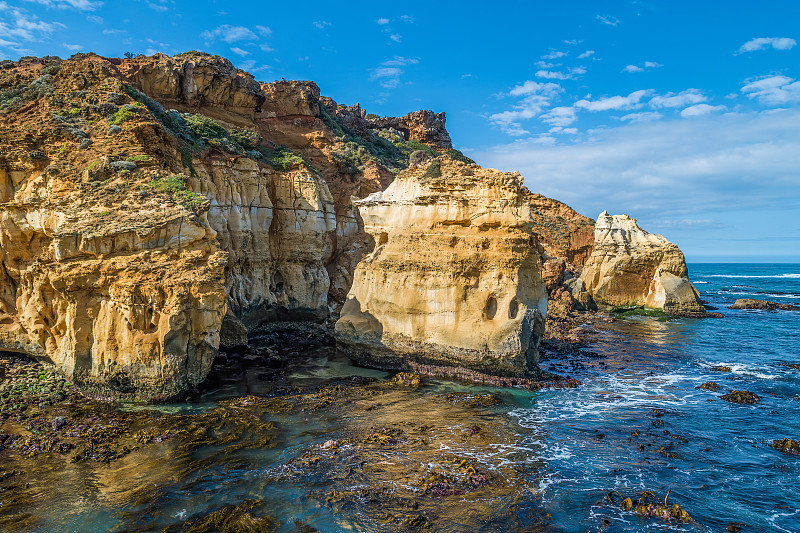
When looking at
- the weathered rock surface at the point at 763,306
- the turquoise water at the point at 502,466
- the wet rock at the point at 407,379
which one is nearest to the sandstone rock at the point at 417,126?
the weathered rock surface at the point at 763,306

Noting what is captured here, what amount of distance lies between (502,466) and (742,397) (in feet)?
34.8

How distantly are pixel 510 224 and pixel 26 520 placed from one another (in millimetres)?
15718

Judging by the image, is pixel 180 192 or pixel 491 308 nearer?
pixel 180 192

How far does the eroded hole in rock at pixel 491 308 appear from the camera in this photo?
58.9ft

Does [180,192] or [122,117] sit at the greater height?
[122,117]

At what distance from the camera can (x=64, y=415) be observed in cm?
1305

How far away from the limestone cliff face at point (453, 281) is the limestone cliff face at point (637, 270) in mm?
21526

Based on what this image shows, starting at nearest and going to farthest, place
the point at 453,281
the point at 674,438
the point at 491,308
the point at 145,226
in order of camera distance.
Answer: the point at 674,438, the point at 145,226, the point at 491,308, the point at 453,281

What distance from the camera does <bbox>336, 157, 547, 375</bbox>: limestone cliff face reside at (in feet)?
57.8

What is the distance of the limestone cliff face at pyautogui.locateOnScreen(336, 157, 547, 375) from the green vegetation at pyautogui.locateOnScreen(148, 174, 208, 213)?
7.31 meters

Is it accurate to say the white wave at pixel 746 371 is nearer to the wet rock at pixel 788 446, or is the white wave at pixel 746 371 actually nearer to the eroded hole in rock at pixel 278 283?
the wet rock at pixel 788 446

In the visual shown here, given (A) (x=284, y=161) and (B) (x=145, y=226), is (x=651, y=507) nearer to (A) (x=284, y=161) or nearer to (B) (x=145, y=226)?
(B) (x=145, y=226)

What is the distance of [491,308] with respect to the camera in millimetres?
18047

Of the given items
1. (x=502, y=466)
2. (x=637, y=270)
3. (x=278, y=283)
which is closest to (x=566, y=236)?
(x=637, y=270)
